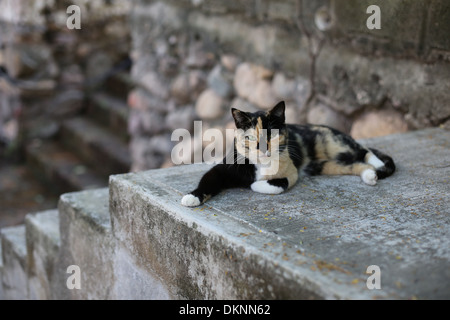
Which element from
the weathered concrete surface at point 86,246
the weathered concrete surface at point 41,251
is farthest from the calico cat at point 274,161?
the weathered concrete surface at point 41,251

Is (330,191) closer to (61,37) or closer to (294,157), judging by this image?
(294,157)

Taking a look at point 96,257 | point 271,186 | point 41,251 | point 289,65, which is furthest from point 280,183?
point 41,251

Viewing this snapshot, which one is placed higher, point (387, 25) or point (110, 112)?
point (387, 25)

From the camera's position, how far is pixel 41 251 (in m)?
2.91

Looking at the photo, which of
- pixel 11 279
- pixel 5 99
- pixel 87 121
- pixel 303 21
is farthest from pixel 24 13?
pixel 303 21

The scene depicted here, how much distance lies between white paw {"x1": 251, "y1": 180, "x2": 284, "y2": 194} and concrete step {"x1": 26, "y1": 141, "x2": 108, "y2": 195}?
10.6 feet

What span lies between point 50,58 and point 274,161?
4.57m

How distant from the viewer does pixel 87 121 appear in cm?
611

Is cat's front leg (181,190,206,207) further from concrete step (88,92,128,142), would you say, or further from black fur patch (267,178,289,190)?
concrete step (88,92,128,142)

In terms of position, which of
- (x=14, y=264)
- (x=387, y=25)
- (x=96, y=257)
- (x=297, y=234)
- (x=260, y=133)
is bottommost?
(x=14, y=264)

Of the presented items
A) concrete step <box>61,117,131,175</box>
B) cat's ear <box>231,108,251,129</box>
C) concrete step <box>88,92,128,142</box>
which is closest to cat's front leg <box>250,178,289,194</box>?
cat's ear <box>231,108,251,129</box>

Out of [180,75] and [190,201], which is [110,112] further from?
[190,201]

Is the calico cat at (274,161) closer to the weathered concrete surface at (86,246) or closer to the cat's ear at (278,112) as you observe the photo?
the cat's ear at (278,112)

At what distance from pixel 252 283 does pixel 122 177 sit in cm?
85
